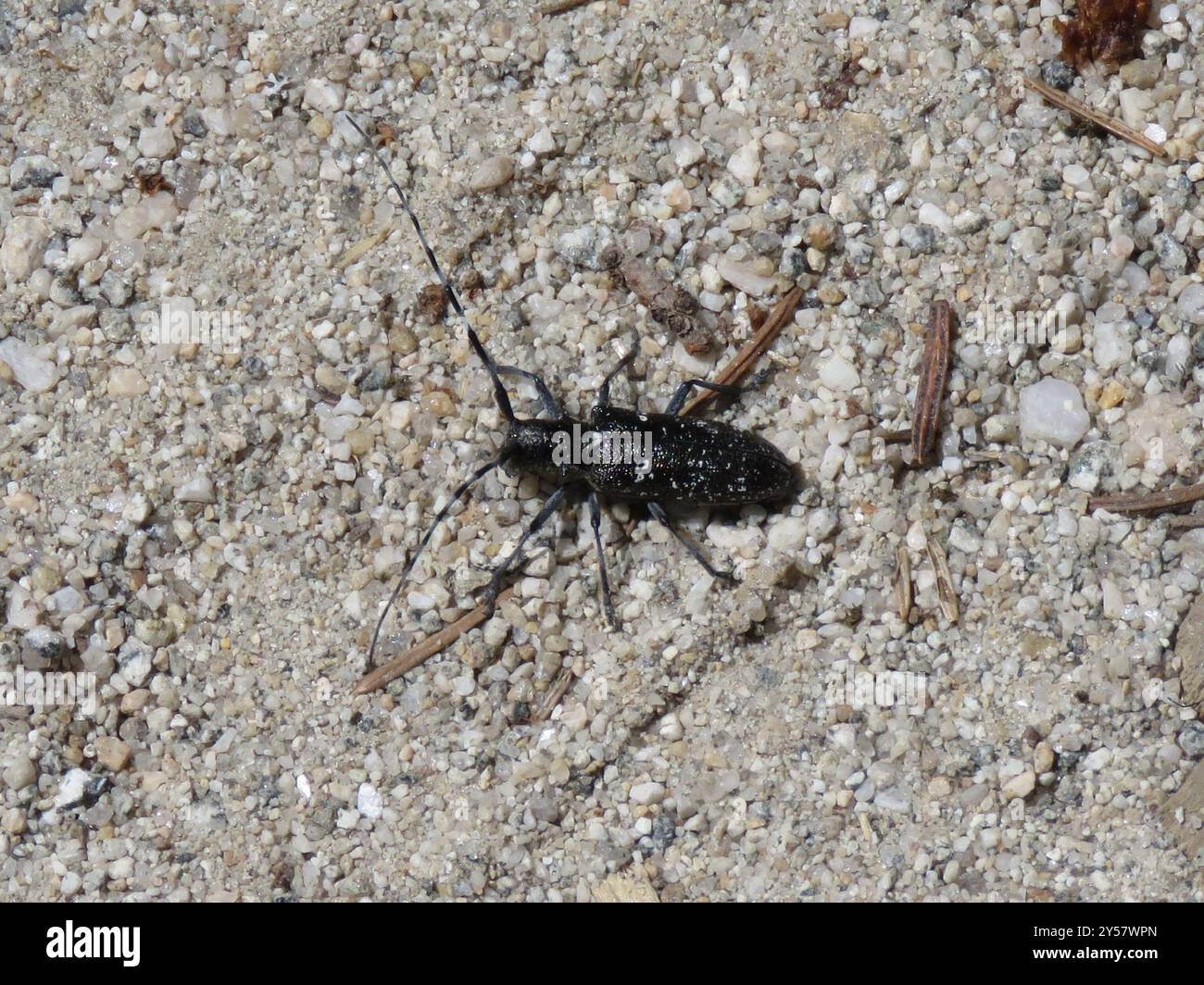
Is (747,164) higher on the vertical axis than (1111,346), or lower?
higher

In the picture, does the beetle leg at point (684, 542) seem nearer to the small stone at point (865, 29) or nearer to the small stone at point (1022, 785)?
the small stone at point (1022, 785)

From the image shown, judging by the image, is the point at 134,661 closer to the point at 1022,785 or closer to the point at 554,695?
the point at 554,695

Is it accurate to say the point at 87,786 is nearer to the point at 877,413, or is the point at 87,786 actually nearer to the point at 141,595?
the point at 141,595

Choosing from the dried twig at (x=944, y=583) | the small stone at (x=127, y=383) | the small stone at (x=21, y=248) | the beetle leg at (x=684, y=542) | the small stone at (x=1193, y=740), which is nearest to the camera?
the small stone at (x=1193, y=740)

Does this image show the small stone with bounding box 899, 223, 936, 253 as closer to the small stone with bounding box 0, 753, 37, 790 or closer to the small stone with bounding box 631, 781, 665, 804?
the small stone with bounding box 631, 781, 665, 804

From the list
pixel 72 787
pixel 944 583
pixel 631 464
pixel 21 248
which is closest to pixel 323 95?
pixel 21 248

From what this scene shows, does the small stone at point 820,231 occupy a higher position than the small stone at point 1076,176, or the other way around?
the small stone at point 1076,176

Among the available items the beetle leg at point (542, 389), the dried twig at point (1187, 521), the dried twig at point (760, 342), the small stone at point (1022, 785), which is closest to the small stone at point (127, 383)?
the beetle leg at point (542, 389)
